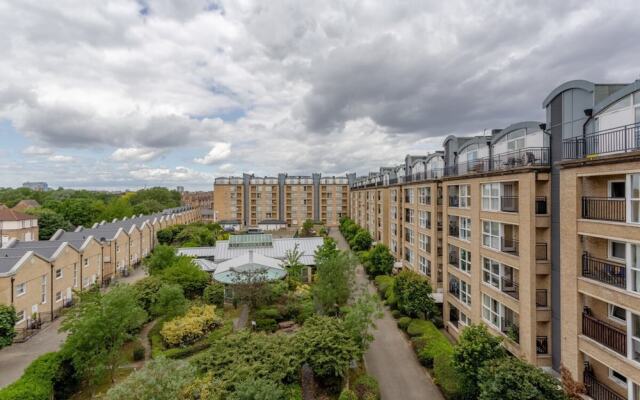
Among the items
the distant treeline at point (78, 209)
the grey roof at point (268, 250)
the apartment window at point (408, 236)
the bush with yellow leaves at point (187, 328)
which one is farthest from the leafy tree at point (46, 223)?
the apartment window at point (408, 236)

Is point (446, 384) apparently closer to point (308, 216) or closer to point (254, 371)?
point (254, 371)

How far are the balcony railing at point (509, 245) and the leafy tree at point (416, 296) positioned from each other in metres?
8.09

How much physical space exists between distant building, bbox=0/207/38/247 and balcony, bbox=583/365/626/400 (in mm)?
58121

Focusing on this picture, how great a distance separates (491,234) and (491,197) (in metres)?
2.19

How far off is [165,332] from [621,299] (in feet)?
80.6

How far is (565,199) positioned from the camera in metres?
13.1

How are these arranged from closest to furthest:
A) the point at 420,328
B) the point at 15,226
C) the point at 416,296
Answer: the point at 420,328, the point at 416,296, the point at 15,226

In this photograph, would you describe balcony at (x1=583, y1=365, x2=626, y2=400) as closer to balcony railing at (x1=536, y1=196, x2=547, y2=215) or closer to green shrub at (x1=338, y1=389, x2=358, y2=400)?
balcony railing at (x1=536, y1=196, x2=547, y2=215)

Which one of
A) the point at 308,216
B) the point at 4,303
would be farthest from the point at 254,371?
the point at 308,216

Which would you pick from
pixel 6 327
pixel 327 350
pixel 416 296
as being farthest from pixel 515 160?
pixel 6 327

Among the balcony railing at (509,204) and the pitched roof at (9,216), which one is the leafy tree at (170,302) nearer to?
the balcony railing at (509,204)

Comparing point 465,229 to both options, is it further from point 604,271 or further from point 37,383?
point 37,383

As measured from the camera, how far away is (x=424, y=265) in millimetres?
29031

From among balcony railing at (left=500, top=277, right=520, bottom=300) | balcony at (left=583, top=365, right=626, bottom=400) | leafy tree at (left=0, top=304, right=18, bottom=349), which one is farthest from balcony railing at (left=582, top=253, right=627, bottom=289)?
leafy tree at (left=0, top=304, right=18, bottom=349)
